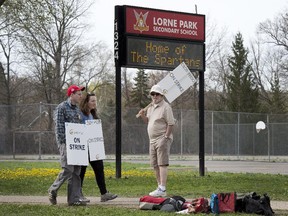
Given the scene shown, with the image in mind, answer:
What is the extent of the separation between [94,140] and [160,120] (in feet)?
4.84

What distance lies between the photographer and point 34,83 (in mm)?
63062

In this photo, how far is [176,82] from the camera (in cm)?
1739

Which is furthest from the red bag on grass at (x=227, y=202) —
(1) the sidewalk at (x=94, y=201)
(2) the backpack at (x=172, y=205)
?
(1) the sidewalk at (x=94, y=201)

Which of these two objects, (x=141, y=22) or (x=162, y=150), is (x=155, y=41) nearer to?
(x=141, y=22)

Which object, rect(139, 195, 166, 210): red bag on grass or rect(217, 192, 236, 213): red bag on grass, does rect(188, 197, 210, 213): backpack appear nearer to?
rect(217, 192, 236, 213): red bag on grass

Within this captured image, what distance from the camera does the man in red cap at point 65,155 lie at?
11.7 metres

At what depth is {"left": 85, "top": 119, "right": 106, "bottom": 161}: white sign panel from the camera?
12.5 meters

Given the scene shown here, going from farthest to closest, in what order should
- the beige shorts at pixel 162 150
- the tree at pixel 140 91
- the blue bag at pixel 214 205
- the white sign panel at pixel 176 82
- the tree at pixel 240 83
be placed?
the tree at pixel 140 91 < the tree at pixel 240 83 < the white sign panel at pixel 176 82 < the beige shorts at pixel 162 150 < the blue bag at pixel 214 205

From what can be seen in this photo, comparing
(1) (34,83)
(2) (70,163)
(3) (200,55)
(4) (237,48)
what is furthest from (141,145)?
(4) (237,48)

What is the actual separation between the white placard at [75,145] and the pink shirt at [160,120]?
6.41ft

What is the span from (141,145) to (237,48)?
35127 millimetres

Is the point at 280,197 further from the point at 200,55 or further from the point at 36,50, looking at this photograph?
the point at 36,50

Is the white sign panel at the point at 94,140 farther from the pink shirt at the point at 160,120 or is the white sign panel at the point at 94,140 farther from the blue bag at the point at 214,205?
the blue bag at the point at 214,205

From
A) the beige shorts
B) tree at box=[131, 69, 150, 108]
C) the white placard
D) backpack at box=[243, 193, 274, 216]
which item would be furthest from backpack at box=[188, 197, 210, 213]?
tree at box=[131, 69, 150, 108]
